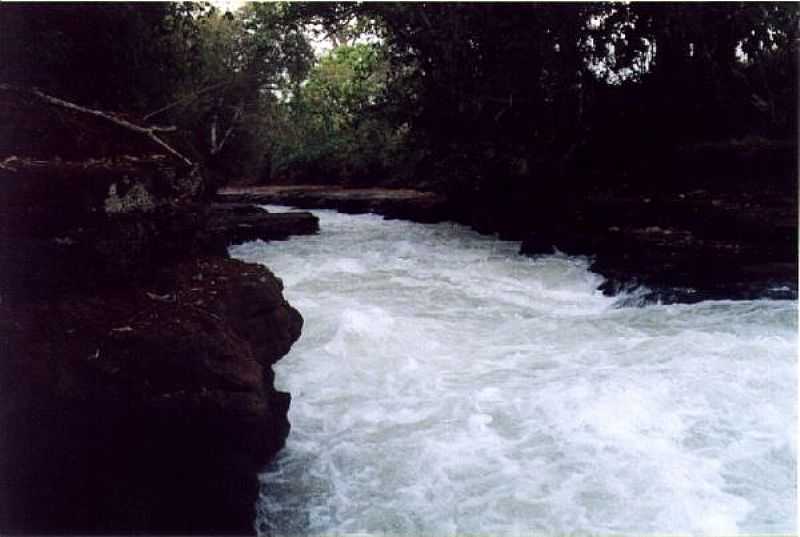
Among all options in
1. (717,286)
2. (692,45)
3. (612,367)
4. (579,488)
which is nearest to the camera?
(579,488)

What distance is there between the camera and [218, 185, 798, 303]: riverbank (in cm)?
910

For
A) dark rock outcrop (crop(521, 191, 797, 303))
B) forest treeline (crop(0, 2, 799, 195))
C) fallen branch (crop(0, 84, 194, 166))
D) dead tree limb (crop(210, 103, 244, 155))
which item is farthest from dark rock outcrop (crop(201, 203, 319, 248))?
fallen branch (crop(0, 84, 194, 166))

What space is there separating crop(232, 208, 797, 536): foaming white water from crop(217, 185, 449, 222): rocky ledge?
834 cm

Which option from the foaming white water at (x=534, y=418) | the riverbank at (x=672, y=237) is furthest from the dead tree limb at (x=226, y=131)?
the foaming white water at (x=534, y=418)

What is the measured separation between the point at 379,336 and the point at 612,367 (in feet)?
7.76

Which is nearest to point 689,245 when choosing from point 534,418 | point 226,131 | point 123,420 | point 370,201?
point 534,418

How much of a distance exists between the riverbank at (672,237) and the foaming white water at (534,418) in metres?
0.85

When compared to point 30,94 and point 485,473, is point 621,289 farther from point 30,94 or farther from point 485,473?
point 30,94

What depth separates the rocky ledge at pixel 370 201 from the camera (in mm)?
17484

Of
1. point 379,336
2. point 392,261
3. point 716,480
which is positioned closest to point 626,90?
point 392,261

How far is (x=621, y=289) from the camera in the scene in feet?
31.0

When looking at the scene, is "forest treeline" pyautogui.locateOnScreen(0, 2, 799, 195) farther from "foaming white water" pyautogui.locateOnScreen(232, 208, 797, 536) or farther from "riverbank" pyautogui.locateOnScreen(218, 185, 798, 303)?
"foaming white water" pyautogui.locateOnScreen(232, 208, 797, 536)

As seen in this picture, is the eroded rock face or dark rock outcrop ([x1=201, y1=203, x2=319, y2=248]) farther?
dark rock outcrop ([x1=201, y1=203, x2=319, y2=248])

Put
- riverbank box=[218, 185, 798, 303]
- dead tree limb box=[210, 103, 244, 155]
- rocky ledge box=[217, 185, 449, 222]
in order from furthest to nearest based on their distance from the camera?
dead tree limb box=[210, 103, 244, 155] < rocky ledge box=[217, 185, 449, 222] < riverbank box=[218, 185, 798, 303]
